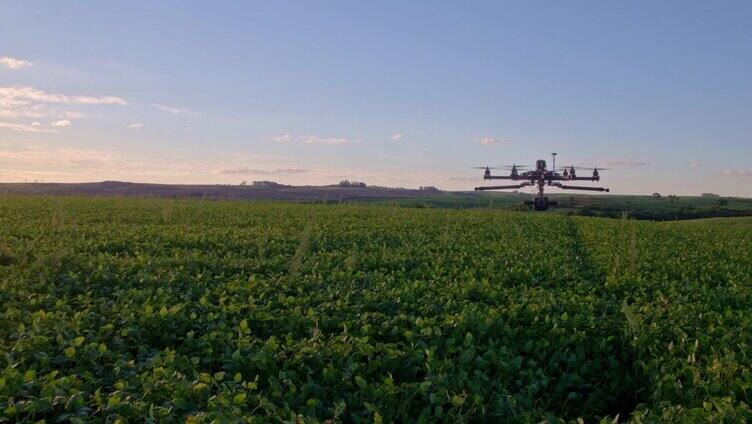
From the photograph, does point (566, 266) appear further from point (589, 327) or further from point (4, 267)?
point (4, 267)

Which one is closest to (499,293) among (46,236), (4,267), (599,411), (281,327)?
(599,411)

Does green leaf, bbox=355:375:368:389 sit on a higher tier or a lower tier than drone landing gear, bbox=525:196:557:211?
lower

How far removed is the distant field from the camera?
4656 millimetres

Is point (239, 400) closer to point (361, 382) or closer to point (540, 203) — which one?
point (361, 382)

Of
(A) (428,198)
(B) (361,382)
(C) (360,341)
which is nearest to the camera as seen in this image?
(B) (361,382)

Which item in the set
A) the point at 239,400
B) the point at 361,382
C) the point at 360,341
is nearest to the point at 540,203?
the point at 360,341

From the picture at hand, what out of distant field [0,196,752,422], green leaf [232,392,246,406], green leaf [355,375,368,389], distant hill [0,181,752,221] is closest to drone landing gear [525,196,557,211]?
distant hill [0,181,752,221]

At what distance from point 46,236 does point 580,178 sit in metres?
55.3

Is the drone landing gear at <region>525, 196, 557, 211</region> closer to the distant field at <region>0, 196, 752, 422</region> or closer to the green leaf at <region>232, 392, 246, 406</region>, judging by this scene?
the distant field at <region>0, 196, 752, 422</region>

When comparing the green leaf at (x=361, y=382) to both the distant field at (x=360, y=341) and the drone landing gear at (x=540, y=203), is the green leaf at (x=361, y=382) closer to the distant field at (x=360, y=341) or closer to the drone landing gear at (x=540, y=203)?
the distant field at (x=360, y=341)

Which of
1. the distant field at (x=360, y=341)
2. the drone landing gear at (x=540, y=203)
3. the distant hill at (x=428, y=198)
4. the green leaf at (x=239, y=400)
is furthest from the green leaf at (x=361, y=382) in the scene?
the drone landing gear at (x=540, y=203)

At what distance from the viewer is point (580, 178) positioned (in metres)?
61.1

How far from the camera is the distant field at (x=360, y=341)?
4.66 m

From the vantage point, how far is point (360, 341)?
223 inches
